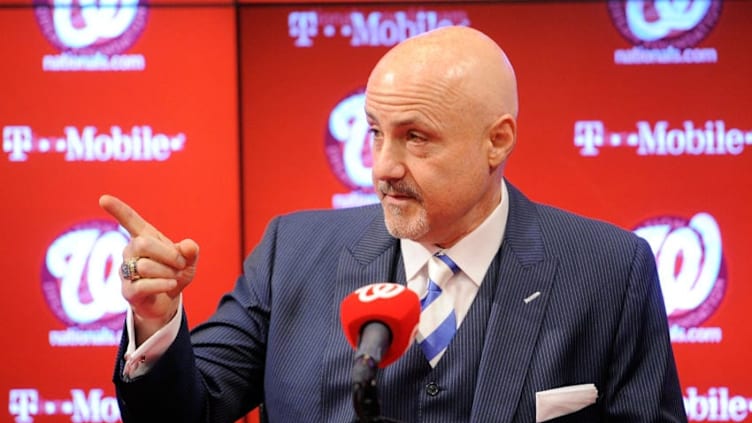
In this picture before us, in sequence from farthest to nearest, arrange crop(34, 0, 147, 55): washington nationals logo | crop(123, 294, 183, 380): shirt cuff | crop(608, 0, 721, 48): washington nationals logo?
crop(608, 0, 721, 48): washington nationals logo → crop(34, 0, 147, 55): washington nationals logo → crop(123, 294, 183, 380): shirt cuff

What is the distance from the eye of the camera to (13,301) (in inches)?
153

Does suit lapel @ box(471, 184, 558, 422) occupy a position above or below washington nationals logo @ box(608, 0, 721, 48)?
below

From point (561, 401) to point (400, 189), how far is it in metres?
0.55

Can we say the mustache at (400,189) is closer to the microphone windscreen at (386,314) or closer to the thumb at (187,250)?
the thumb at (187,250)

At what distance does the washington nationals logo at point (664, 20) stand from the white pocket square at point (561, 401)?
6.19 ft

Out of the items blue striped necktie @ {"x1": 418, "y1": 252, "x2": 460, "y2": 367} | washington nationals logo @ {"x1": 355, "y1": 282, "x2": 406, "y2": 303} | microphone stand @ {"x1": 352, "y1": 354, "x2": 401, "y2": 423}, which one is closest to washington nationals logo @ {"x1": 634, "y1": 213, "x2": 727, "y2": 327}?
blue striped necktie @ {"x1": 418, "y1": 252, "x2": 460, "y2": 367}

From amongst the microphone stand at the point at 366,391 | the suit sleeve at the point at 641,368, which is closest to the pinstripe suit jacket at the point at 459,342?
the suit sleeve at the point at 641,368

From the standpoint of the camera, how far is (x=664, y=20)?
3.96 meters

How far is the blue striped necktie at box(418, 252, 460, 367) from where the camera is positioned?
2445mm

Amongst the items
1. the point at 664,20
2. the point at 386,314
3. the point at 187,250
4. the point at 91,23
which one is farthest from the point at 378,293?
the point at 664,20

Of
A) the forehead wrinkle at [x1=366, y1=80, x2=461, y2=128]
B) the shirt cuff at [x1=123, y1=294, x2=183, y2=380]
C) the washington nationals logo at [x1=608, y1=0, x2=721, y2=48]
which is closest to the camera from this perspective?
the shirt cuff at [x1=123, y1=294, x2=183, y2=380]

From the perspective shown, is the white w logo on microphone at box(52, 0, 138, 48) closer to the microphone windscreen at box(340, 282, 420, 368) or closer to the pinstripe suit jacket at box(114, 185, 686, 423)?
the pinstripe suit jacket at box(114, 185, 686, 423)

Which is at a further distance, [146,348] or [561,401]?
[561,401]

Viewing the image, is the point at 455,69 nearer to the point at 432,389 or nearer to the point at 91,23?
the point at 432,389
